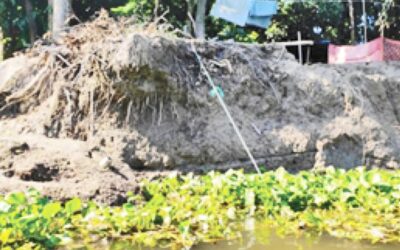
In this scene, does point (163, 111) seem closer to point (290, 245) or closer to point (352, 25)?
point (290, 245)

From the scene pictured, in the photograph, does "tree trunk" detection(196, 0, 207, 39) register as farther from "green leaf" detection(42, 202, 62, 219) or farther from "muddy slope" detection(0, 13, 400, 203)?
"green leaf" detection(42, 202, 62, 219)

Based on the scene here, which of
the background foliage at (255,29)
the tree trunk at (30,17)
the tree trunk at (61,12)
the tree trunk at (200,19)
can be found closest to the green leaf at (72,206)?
the tree trunk at (61,12)

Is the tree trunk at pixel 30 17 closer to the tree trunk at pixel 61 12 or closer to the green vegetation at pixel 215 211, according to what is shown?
the tree trunk at pixel 61 12

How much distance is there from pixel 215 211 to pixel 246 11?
1200cm

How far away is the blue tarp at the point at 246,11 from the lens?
1585cm

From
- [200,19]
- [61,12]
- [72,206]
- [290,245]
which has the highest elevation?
[200,19]

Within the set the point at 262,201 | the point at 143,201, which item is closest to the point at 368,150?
the point at 262,201

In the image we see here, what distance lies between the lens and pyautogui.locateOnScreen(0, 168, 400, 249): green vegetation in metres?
4.08

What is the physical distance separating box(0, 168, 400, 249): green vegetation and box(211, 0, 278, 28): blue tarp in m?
10.2

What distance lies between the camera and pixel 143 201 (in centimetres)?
533

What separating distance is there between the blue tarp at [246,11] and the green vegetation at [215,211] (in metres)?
10.2

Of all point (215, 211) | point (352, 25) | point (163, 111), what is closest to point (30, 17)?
point (352, 25)

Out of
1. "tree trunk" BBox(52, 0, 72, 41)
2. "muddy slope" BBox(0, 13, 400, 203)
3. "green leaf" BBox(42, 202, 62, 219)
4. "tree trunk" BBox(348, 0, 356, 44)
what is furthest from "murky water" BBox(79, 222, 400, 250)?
"tree trunk" BBox(348, 0, 356, 44)

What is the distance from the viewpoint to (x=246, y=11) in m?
16.2
